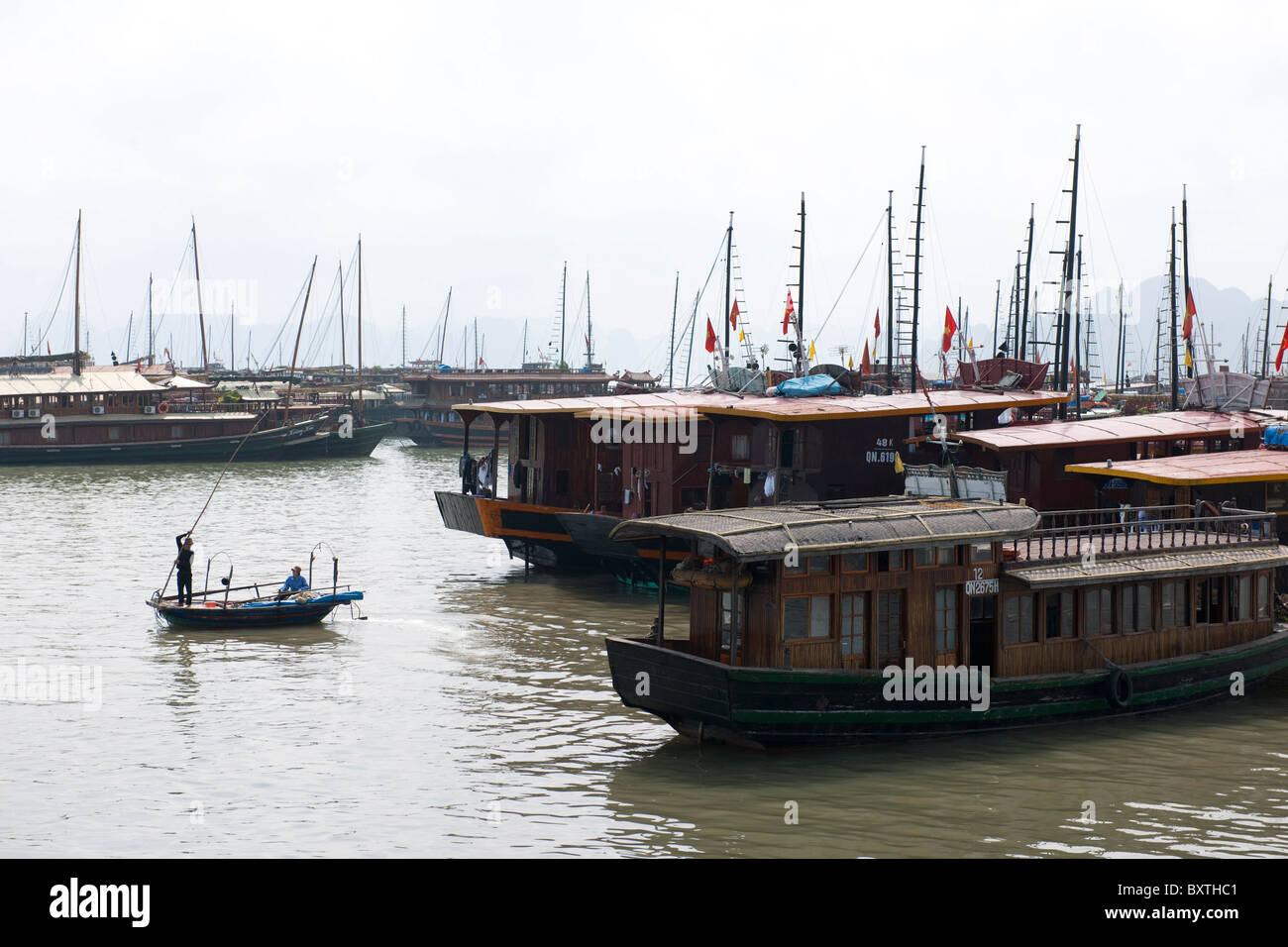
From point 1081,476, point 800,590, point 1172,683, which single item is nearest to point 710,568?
point 800,590

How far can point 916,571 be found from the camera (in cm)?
1859

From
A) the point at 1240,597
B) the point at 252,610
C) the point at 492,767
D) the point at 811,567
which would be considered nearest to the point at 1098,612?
the point at 1240,597

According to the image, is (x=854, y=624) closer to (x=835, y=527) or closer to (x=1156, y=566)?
(x=835, y=527)

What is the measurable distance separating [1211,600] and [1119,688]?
110 inches

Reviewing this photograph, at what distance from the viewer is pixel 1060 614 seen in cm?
2014

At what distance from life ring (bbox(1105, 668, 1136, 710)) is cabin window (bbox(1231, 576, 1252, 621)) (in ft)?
9.67

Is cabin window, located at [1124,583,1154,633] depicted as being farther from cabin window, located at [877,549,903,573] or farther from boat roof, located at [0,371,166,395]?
boat roof, located at [0,371,166,395]

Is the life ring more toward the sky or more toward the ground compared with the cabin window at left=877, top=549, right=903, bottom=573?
more toward the ground

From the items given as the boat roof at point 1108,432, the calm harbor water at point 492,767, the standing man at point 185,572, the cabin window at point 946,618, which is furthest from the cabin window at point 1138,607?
the standing man at point 185,572

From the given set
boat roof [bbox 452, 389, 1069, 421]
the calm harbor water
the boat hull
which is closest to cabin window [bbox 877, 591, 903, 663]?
the boat hull

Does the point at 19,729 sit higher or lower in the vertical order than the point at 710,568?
lower

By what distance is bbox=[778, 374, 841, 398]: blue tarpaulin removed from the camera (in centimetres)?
3572

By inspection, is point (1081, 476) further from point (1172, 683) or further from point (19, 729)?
point (19, 729)

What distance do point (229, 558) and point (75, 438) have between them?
4181cm
